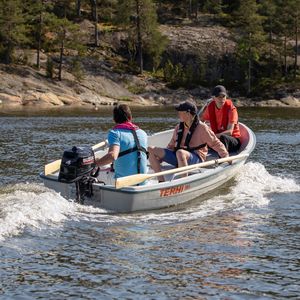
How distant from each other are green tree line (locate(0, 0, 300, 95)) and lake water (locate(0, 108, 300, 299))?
47.7 meters

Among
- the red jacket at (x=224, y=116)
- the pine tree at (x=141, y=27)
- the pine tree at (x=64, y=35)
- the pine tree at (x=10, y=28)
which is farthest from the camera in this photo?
the pine tree at (x=141, y=27)

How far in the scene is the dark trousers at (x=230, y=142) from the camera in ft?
50.7

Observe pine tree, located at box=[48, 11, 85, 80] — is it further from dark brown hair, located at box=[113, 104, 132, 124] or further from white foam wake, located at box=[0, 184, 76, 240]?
white foam wake, located at box=[0, 184, 76, 240]

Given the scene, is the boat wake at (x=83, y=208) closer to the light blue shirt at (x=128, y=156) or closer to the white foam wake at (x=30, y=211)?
the white foam wake at (x=30, y=211)

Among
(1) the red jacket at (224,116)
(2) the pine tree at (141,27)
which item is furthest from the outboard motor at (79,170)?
(2) the pine tree at (141,27)

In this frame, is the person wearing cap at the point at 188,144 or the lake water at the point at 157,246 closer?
the lake water at the point at 157,246

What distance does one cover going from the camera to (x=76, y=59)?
60.3 meters

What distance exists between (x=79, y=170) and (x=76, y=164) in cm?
11

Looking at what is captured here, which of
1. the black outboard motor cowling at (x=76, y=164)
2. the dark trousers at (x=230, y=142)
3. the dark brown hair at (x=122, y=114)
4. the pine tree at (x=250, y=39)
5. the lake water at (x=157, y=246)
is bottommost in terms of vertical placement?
the lake water at (x=157, y=246)

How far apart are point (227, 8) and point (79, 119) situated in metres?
47.2

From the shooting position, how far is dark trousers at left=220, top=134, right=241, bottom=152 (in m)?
15.4

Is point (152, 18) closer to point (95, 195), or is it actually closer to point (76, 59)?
point (76, 59)

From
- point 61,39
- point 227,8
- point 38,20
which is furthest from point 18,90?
point 227,8

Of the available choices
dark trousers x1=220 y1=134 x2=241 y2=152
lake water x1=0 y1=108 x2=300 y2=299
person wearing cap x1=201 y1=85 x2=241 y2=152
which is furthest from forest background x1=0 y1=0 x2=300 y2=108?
lake water x1=0 y1=108 x2=300 y2=299
